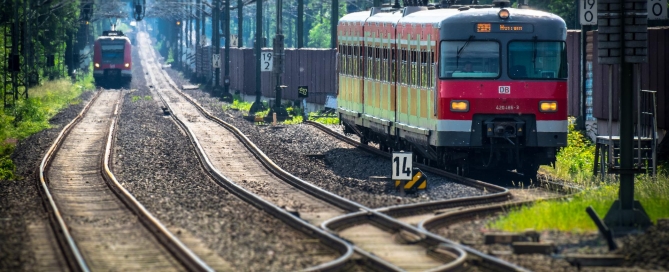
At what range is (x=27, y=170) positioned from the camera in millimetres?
21812

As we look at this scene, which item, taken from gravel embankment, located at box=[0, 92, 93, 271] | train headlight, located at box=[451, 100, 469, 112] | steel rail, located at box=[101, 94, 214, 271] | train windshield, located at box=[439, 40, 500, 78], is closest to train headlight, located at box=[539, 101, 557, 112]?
train windshield, located at box=[439, 40, 500, 78]

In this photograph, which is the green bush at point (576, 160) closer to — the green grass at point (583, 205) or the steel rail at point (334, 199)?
the green grass at point (583, 205)

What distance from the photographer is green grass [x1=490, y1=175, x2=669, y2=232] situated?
44.0 ft

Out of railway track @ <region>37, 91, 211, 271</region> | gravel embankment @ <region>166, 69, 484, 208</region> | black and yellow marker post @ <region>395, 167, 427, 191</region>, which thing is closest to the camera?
railway track @ <region>37, 91, 211, 271</region>

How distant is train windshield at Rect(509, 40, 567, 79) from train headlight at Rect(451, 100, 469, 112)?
0.94 m

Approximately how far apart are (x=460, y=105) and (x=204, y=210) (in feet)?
17.9

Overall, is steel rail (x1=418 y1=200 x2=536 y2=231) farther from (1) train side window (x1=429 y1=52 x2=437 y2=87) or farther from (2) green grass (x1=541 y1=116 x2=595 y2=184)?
(1) train side window (x1=429 y1=52 x2=437 y2=87)

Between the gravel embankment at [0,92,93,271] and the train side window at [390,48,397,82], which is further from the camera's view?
the train side window at [390,48,397,82]

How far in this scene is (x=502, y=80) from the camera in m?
19.0

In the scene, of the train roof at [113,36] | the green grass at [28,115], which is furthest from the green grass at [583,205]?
the train roof at [113,36]

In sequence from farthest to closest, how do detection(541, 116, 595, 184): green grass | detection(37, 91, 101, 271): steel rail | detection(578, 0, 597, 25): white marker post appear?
detection(578, 0, 597, 25): white marker post → detection(541, 116, 595, 184): green grass → detection(37, 91, 101, 271): steel rail

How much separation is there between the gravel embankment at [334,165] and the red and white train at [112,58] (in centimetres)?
3411

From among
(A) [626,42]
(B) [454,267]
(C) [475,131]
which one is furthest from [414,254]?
(C) [475,131]

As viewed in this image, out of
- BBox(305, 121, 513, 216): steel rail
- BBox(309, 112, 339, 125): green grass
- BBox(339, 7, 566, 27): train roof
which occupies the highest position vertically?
BBox(339, 7, 566, 27): train roof
